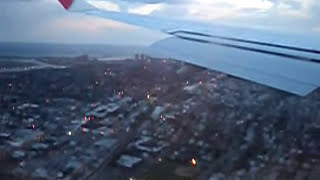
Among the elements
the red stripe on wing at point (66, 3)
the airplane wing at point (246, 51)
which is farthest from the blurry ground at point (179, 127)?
the red stripe on wing at point (66, 3)

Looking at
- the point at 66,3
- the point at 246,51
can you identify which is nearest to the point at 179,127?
the point at 66,3

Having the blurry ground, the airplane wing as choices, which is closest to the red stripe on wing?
the airplane wing

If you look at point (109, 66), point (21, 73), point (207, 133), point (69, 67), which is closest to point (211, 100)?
point (207, 133)

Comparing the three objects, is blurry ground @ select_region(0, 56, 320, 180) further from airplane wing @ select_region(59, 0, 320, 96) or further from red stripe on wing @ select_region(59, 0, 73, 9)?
red stripe on wing @ select_region(59, 0, 73, 9)

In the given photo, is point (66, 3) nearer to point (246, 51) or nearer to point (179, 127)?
point (246, 51)

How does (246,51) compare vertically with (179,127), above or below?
above

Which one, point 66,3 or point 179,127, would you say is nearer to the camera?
point 66,3
